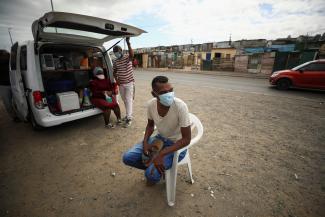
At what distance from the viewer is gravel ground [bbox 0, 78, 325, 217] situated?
1.94 metres

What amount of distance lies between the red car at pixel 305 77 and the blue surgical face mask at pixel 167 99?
31.4ft

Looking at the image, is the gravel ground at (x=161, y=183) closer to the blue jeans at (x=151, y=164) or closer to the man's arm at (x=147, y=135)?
the blue jeans at (x=151, y=164)

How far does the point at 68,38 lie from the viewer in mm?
3592

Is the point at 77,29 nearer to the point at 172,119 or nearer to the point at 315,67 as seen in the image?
the point at 172,119

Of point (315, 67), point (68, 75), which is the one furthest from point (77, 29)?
point (315, 67)

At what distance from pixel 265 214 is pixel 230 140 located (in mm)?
Result: 1735

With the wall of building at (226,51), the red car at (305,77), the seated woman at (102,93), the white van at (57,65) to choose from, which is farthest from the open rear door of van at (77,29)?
the wall of building at (226,51)

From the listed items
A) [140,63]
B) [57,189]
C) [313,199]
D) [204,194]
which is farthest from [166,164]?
[140,63]

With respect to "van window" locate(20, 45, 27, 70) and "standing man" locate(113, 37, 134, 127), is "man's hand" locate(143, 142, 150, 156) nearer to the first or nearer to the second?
"standing man" locate(113, 37, 134, 127)

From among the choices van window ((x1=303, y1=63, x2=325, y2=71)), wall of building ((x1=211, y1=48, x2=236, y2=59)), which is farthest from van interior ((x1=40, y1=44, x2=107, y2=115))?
wall of building ((x1=211, y1=48, x2=236, y2=59))

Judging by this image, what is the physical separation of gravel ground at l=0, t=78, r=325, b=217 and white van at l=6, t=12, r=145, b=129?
52cm

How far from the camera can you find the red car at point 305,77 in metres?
8.01

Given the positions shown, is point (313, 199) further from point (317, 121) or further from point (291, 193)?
point (317, 121)

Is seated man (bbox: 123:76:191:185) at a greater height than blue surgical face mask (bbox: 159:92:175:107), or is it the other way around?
blue surgical face mask (bbox: 159:92:175:107)
